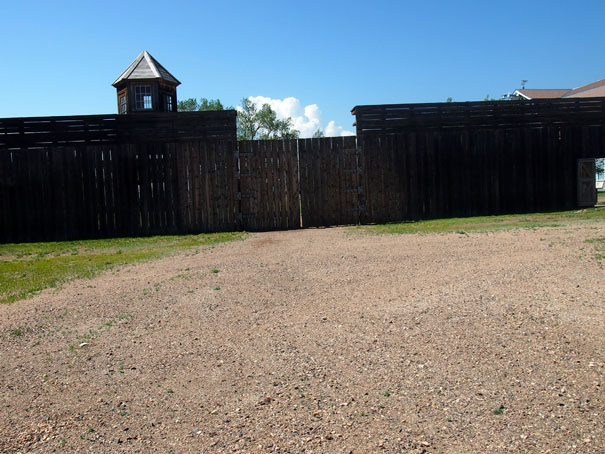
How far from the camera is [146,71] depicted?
81.8 feet

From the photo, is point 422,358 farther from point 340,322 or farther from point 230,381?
point 230,381

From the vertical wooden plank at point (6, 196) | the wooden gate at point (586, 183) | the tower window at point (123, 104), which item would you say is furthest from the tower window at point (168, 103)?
the wooden gate at point (586, 183)

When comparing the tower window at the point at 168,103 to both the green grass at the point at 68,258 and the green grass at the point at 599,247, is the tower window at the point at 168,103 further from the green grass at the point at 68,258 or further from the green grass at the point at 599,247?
the green grass at the point at 599,247

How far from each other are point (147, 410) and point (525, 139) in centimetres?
1729

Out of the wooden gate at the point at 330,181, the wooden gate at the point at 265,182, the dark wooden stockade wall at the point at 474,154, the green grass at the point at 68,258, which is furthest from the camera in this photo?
the dark wooden stockade wall at the point at 474,154

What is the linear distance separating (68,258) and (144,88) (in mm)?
15466

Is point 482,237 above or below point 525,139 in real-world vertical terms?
below

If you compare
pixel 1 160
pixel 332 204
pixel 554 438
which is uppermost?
pixel 1 160

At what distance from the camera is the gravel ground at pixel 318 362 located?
10.3 ft

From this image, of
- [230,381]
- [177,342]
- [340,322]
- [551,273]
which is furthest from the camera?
[551,273]

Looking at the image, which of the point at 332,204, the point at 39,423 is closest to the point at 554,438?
the point at 39,423

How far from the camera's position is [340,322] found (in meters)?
5.16

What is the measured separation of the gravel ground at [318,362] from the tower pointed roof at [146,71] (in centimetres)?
1916

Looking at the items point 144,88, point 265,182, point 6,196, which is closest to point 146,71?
point 144,88
